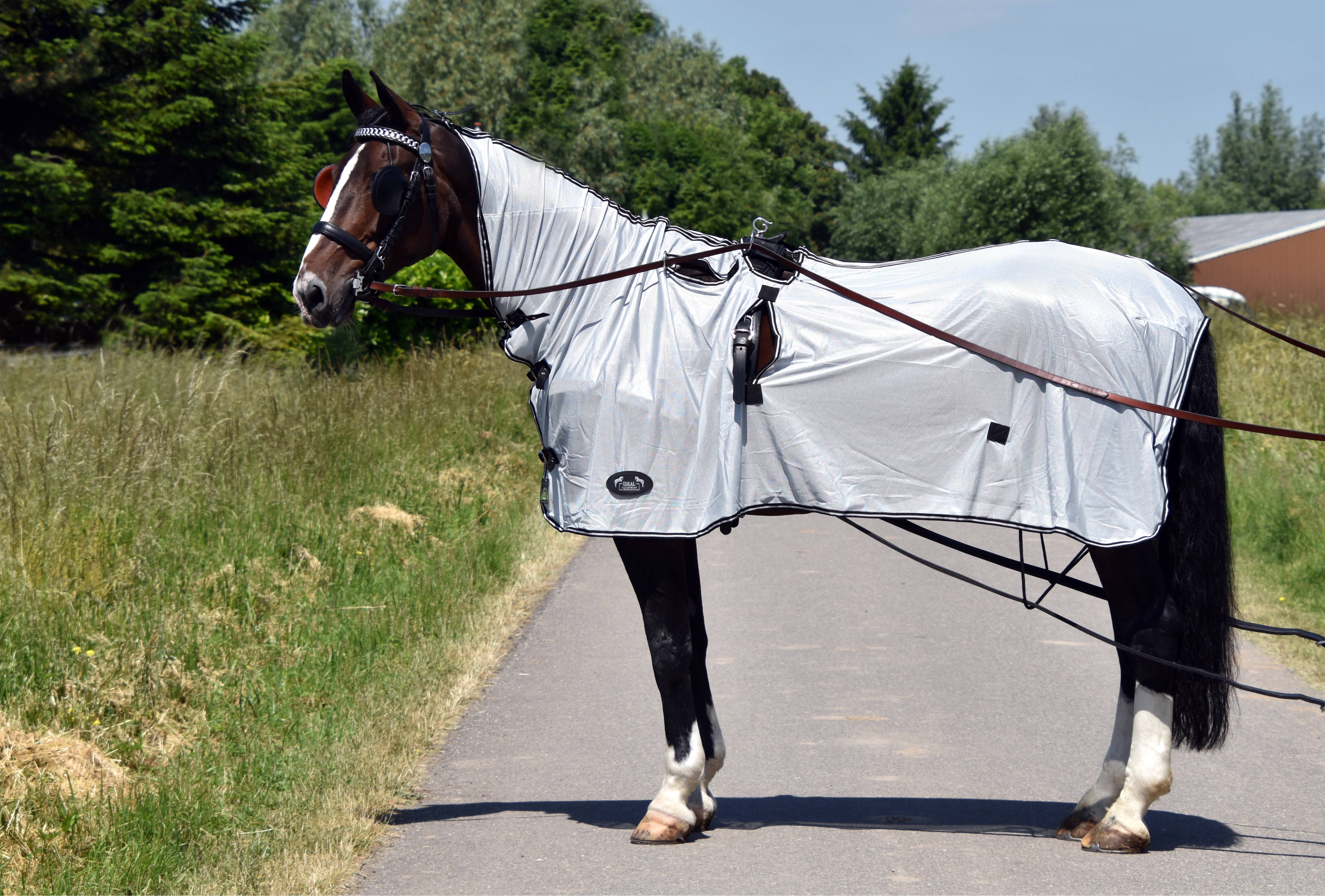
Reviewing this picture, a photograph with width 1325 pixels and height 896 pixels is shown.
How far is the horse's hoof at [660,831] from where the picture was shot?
426 cm

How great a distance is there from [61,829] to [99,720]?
3.53 feet

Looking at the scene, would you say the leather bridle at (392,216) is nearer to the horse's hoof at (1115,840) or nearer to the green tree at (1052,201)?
the horse's hoof at (1115,840)

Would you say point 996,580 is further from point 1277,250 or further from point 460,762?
point 1277,250

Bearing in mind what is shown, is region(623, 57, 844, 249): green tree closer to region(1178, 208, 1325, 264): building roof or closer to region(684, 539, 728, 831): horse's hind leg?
region(1178, 208, 1325, 264): building roof

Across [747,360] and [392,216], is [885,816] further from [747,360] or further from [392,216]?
[392,216]

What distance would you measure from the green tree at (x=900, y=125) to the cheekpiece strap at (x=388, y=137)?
74.2 m

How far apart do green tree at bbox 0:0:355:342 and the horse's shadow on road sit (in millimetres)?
Result: 16343

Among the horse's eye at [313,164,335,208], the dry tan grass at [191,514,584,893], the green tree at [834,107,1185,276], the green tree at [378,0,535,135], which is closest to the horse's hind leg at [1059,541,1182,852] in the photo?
the dry tan grass at [191,514,584,893]

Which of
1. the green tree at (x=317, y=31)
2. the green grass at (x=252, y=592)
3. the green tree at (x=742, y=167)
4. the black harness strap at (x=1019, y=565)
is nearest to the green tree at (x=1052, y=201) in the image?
the green tree at (x=742, y=167)

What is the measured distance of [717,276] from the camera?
4297mm

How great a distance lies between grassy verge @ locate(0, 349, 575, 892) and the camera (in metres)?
4.02

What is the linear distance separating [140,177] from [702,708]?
2023cm

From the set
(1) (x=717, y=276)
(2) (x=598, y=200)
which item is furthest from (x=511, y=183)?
(1) (x=717, y=276)

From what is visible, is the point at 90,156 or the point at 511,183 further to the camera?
the point at 90,156
